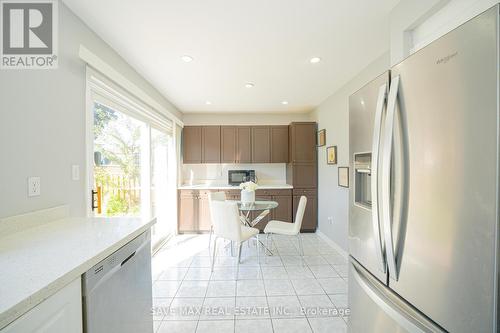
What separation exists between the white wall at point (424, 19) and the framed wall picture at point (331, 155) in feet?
6.04

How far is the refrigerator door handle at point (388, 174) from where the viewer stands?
0.87m

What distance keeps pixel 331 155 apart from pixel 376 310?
264 centimetres

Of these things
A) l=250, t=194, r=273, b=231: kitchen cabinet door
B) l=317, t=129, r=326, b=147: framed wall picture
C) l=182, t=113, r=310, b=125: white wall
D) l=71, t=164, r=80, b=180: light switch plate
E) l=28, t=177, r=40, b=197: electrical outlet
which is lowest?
l=250, t=194, r=273, b=231: kitchen cabinet door

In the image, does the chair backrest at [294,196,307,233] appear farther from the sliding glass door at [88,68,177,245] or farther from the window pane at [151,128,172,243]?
the window pane at [151,128,172,243]

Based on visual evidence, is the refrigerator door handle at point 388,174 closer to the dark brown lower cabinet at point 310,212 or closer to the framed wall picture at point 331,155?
the framed wall picture at point 331,155

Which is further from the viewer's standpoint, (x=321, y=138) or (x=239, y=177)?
(x=239, y=177)

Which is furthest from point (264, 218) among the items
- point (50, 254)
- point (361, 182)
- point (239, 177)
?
point (50, 254)

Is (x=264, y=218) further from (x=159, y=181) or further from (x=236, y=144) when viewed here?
(x=159, y=181)

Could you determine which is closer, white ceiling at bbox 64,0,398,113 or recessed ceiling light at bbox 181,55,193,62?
white ceiling at bbox 64,0,398,113

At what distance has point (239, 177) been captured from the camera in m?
4.41

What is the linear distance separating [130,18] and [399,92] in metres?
1.88

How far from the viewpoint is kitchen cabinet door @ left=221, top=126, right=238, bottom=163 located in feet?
14.1

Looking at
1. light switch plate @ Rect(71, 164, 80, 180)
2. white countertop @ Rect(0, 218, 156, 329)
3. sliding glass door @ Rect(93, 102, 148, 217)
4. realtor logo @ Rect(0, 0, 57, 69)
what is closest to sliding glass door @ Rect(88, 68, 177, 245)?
sliding glass door @ Rect(93, 102, 148, 217)

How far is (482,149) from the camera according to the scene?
61cm
